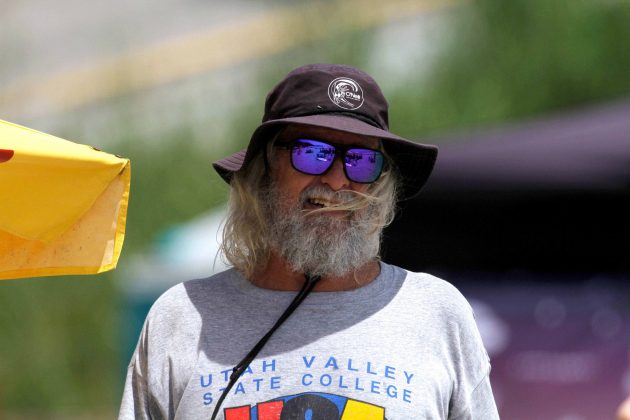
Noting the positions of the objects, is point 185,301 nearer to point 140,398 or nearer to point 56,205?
point 140,398

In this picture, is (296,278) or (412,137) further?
(412,137)

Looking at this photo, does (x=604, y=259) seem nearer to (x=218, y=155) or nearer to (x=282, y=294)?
(x=282, y=294)

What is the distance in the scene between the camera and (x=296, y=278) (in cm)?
258

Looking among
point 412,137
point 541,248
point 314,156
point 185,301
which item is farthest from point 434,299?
point 412,137

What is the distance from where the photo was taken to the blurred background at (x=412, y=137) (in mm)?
5059

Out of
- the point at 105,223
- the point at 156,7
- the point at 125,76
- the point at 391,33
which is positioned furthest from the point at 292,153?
the point at 156,7

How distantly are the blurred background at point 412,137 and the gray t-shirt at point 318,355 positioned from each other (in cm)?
30

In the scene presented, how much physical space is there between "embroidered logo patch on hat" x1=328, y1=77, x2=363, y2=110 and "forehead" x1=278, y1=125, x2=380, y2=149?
6 cm

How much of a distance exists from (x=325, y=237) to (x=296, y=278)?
0.11 meters

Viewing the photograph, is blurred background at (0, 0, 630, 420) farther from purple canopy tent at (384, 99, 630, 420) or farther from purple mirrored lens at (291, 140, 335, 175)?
purple mirrored lens at (291, 140, 335, 175)

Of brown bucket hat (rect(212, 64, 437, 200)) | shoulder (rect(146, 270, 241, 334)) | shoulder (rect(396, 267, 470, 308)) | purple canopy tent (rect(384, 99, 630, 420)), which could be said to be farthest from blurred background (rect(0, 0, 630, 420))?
shoulder (rect(396, 267, 470, 308))

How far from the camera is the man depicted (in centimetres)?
240

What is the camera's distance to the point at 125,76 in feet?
34.6

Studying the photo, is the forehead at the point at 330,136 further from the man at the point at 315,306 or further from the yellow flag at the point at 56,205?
the yellow flag at the point at 56,205
